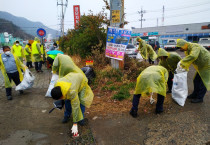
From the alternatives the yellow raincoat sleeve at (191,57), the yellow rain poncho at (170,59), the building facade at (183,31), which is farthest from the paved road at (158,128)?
the building facade at (183,31)

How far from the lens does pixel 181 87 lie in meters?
3.71

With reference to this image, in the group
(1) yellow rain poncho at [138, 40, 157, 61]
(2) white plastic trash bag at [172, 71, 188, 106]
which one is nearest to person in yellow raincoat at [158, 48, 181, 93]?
(2) white plastic trash bag at [172, 71, 188, 106]

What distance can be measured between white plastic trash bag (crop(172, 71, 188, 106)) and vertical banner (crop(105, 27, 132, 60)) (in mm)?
2287

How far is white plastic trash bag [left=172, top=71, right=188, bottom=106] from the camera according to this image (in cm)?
368

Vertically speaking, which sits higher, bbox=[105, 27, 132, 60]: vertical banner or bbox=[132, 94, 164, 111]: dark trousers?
bbox=[105, 27, 132, 60]: vertical banner

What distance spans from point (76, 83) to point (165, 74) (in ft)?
6.47

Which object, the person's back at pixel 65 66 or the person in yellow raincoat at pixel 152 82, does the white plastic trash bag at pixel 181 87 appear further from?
the person's back at pixel 65 66

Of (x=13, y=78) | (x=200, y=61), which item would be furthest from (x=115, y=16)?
(x=13, y=78)

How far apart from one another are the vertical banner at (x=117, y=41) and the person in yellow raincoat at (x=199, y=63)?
200 centimetres

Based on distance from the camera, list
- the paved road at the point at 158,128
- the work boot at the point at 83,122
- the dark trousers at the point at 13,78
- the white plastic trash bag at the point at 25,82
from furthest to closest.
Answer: the white plastic trash bag at the point at 25,82
the dark trousers at the point at 13,78
the work boot at the point at 83,122
the paved road at the point at 158,128

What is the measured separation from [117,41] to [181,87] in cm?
279

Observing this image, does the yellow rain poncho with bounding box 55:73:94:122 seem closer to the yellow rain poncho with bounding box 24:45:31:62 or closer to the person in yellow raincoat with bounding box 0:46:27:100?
the person in yellow raincoat with bounding box 0:46:27:100

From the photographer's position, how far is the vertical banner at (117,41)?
542 centimetres

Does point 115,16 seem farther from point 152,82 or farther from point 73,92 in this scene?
point 73,92
